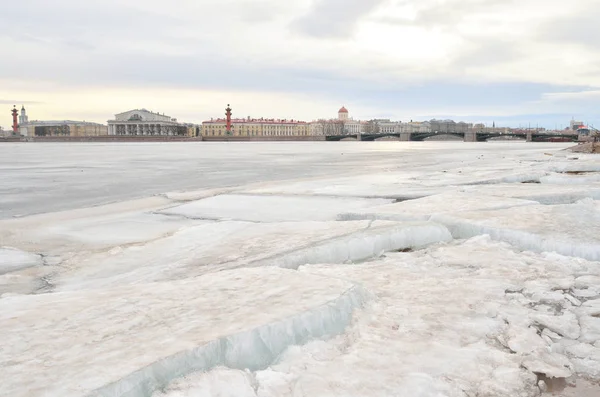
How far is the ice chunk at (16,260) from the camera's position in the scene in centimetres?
388

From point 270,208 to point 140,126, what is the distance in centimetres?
12899

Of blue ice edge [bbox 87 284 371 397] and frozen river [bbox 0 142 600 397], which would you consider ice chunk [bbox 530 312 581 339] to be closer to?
frozen river [bbox 0 142 600 397]

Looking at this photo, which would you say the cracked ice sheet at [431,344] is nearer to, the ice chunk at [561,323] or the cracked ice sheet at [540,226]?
the ice chunk at [561,323]

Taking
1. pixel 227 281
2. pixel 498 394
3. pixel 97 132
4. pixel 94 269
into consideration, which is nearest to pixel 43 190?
pixel 94 269

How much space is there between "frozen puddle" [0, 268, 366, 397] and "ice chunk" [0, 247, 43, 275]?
1464 mm

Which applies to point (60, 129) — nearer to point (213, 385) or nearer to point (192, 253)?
point (192, 253)

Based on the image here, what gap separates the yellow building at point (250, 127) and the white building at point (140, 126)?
909 cm

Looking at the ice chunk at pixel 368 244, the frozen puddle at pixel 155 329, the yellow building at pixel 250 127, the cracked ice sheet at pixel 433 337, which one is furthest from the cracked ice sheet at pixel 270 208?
the yellow building at pixel 250 127

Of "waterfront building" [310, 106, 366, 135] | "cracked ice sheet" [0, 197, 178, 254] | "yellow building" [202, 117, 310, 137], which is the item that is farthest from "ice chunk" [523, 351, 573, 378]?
"waterfront building" [310, 106, 366, 135]

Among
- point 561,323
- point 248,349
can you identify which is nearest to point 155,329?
point 248,349

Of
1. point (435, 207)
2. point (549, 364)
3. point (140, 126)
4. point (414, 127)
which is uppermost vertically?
point (414, 127)

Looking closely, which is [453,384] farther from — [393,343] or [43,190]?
[43,190]

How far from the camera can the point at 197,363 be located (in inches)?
72.7

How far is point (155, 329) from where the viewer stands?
209 cm
